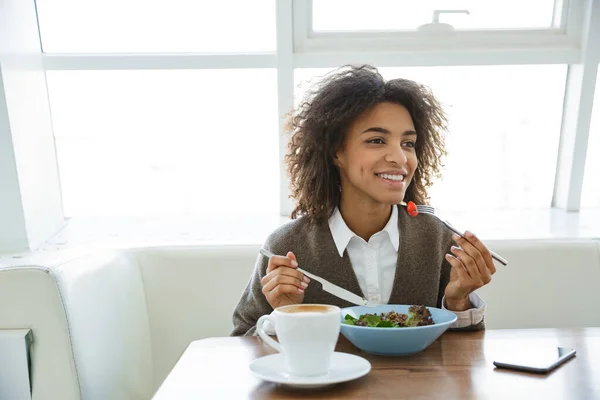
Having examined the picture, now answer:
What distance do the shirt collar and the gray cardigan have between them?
0.04 ft

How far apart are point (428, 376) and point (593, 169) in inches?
69.7

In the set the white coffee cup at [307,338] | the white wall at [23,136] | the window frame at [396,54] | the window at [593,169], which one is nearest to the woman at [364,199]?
the white coffee cup at [307,338]

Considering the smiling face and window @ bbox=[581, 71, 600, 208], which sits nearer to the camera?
the smiling face

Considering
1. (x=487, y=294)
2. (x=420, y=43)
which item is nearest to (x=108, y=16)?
(x=420, y=43)

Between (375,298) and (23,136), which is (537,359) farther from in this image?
(23,136)

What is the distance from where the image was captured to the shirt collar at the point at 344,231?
4.50ft

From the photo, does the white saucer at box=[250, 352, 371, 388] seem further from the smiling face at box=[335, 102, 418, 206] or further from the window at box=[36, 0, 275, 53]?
the window at box=[36, 0, 275, 53]

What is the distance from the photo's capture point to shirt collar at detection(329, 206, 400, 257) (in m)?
1.37

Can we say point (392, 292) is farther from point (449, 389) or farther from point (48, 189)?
point (48, 189)

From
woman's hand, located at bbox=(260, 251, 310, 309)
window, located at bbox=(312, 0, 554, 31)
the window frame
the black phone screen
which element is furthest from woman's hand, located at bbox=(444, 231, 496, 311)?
window, located at bbox=(312, 0, 554, 31)

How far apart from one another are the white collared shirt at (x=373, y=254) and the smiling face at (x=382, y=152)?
3.4 inches

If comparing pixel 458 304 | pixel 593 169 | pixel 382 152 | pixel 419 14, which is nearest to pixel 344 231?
pixel 382 152

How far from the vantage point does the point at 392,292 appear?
135 centimetres

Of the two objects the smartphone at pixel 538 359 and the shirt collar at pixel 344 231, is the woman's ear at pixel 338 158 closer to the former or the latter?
the shirt collar at pixel 344 231
